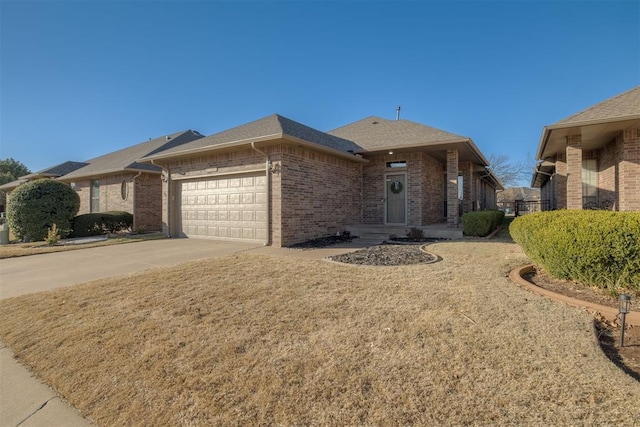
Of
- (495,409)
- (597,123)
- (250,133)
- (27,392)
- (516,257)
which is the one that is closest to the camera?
(495,409)

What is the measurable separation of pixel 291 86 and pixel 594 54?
12396mm

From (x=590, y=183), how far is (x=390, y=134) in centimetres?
795

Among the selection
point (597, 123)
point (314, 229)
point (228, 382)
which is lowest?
point (228, 382)

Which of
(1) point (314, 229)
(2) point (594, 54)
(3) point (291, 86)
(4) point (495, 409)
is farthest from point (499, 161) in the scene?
(4) point (495, 409)

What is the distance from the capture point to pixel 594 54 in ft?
36.4

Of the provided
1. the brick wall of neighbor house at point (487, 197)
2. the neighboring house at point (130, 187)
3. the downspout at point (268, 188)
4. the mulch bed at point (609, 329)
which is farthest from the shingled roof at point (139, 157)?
the brick wall of neighbor house at point (487, 197)

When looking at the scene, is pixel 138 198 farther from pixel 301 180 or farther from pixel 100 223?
pixel 301 180

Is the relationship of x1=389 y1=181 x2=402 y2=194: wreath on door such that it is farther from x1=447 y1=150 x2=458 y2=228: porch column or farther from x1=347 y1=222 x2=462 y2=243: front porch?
x1=447 y1=150 x2=458 y2=228: porch column

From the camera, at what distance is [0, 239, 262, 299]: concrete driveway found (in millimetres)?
5676

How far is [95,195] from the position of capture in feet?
59.8

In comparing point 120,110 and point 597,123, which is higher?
point 120,110

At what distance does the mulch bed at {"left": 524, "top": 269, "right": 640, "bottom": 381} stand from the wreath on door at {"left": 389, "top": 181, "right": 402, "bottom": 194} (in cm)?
729

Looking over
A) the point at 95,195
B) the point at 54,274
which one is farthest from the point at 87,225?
the point at 54,274

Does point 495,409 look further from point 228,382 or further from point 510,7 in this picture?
point 510,7
